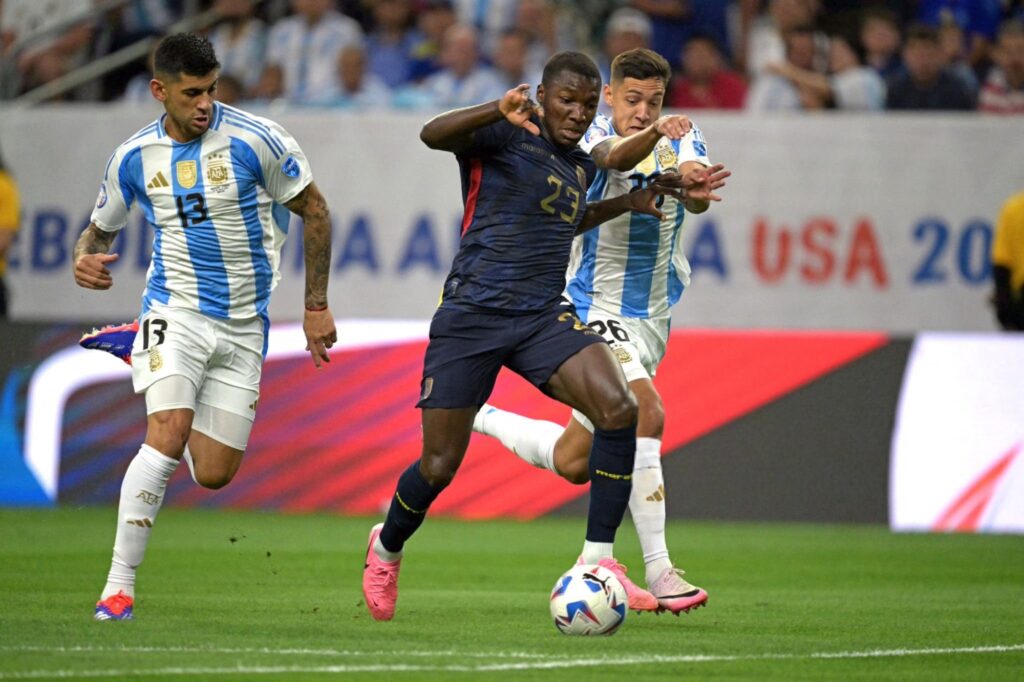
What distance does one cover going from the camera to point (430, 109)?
15.4 meters

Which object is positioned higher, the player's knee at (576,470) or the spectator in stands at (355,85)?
the spectator in stands at (355,85)

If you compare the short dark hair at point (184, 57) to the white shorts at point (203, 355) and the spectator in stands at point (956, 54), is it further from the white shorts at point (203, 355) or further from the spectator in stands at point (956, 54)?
the spectator in stands at point (956, 54)

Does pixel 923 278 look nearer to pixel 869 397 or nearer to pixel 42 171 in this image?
pixel 869 397

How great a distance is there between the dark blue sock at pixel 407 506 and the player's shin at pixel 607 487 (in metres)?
0.65

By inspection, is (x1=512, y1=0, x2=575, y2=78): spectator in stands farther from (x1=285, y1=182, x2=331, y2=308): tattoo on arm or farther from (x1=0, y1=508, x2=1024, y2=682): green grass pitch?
(x1=285, y1=182, x2=331, y2=308): tattoo on arm

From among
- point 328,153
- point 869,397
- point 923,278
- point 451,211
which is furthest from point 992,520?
point 328,153

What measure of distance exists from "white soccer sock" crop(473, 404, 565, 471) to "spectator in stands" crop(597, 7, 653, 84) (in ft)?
22.1

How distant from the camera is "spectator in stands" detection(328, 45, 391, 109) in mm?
15922

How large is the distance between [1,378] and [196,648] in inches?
309

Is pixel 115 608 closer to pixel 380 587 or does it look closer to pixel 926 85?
pixel 380 587

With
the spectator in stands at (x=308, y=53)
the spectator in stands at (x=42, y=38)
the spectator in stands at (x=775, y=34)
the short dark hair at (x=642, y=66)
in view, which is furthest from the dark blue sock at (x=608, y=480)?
the spectator in stands at (x=42, y=38)

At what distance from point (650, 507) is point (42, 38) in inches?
416

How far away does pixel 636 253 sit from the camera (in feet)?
27.9

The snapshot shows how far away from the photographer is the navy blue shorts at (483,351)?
727 centimetres
